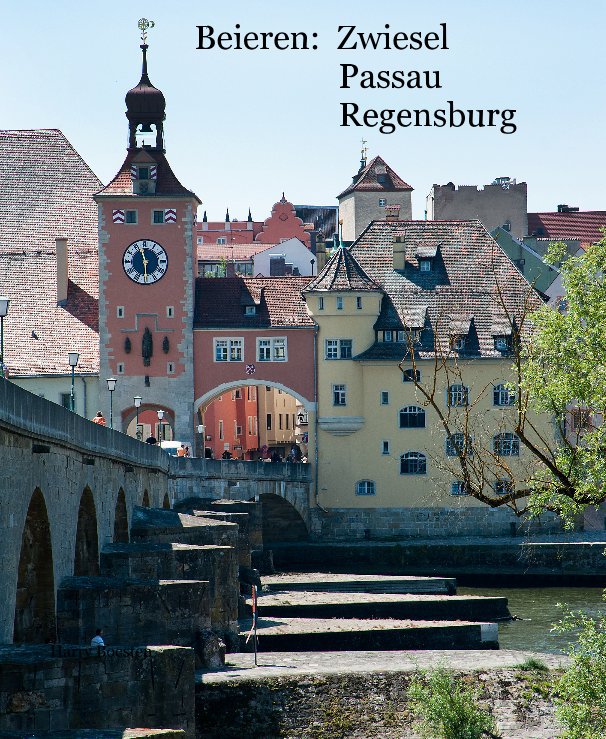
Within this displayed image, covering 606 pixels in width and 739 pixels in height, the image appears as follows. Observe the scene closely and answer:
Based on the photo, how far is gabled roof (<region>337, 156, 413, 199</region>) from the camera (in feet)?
340

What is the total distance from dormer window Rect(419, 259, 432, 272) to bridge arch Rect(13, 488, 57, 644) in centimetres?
4831

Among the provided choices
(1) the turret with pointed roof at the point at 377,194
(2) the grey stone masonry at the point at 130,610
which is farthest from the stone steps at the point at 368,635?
(1) the turret with pointed roof at the point at 377,194

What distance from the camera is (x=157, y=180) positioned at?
75312 millimetres

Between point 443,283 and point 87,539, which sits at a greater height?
point 443,283

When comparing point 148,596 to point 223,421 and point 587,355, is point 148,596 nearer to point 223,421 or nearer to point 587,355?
point 587,355

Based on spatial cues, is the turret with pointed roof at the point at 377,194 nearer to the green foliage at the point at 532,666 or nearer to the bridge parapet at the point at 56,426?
the bridge parapet at the point at 56,426

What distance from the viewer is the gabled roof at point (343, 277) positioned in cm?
7475

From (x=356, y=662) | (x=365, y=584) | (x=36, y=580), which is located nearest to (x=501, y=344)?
(x=365, y=584)

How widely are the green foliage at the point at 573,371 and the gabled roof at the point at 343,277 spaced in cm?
4569

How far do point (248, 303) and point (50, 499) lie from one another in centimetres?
4690

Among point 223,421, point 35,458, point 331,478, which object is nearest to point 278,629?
point 35,458

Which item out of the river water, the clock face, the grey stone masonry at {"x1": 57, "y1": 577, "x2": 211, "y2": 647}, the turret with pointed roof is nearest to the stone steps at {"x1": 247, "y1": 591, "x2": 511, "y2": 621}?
the river water

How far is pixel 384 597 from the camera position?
5281 centimetres

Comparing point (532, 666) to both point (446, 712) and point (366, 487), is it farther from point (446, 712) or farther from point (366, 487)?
point (366, 487)
